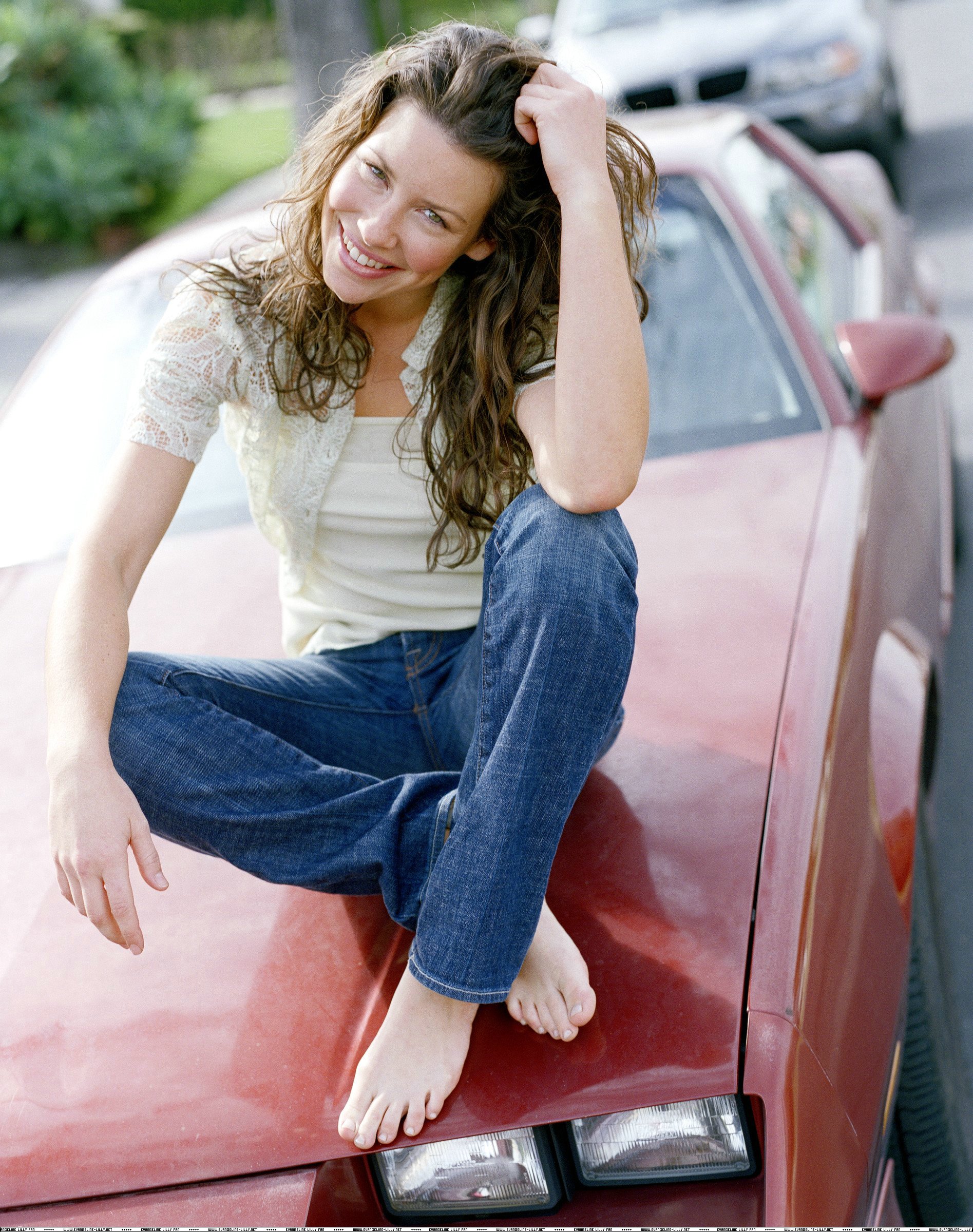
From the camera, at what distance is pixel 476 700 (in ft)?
5.65

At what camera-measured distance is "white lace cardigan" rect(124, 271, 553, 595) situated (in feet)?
5.60

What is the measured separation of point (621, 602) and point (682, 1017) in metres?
0.46

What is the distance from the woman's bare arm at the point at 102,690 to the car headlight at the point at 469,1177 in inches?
15.3

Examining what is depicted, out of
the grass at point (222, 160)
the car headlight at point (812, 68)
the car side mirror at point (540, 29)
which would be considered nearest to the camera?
the car headlight at point (812, 68)

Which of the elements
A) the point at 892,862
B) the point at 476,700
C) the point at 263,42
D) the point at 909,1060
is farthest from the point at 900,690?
the point at 263,42

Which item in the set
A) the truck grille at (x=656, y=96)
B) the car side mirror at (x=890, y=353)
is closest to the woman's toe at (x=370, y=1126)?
the car side mirror at (x=890, y=353)

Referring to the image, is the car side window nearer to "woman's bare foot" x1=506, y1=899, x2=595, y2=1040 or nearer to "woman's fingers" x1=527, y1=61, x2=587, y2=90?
"woman's fingers" x1=527, y1=61, x2=587, y2=90

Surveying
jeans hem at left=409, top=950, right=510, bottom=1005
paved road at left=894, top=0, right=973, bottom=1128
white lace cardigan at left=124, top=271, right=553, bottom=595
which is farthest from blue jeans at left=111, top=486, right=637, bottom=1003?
paved road at left=894, top=0, right=973, bottom=1128

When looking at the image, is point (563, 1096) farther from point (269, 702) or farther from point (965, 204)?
point (965, 204)

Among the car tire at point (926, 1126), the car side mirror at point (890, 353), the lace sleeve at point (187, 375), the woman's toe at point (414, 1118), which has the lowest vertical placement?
the car tire at point (926, 1126)

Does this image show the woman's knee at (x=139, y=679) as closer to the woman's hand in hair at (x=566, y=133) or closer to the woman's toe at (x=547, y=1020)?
the woman's toe at (x=547, y=1020)

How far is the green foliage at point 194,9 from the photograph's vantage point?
2006 cm

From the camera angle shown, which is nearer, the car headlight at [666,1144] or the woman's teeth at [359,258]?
the car headlight at [666,1144]

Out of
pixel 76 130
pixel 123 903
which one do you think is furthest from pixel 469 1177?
pixel 76 130
